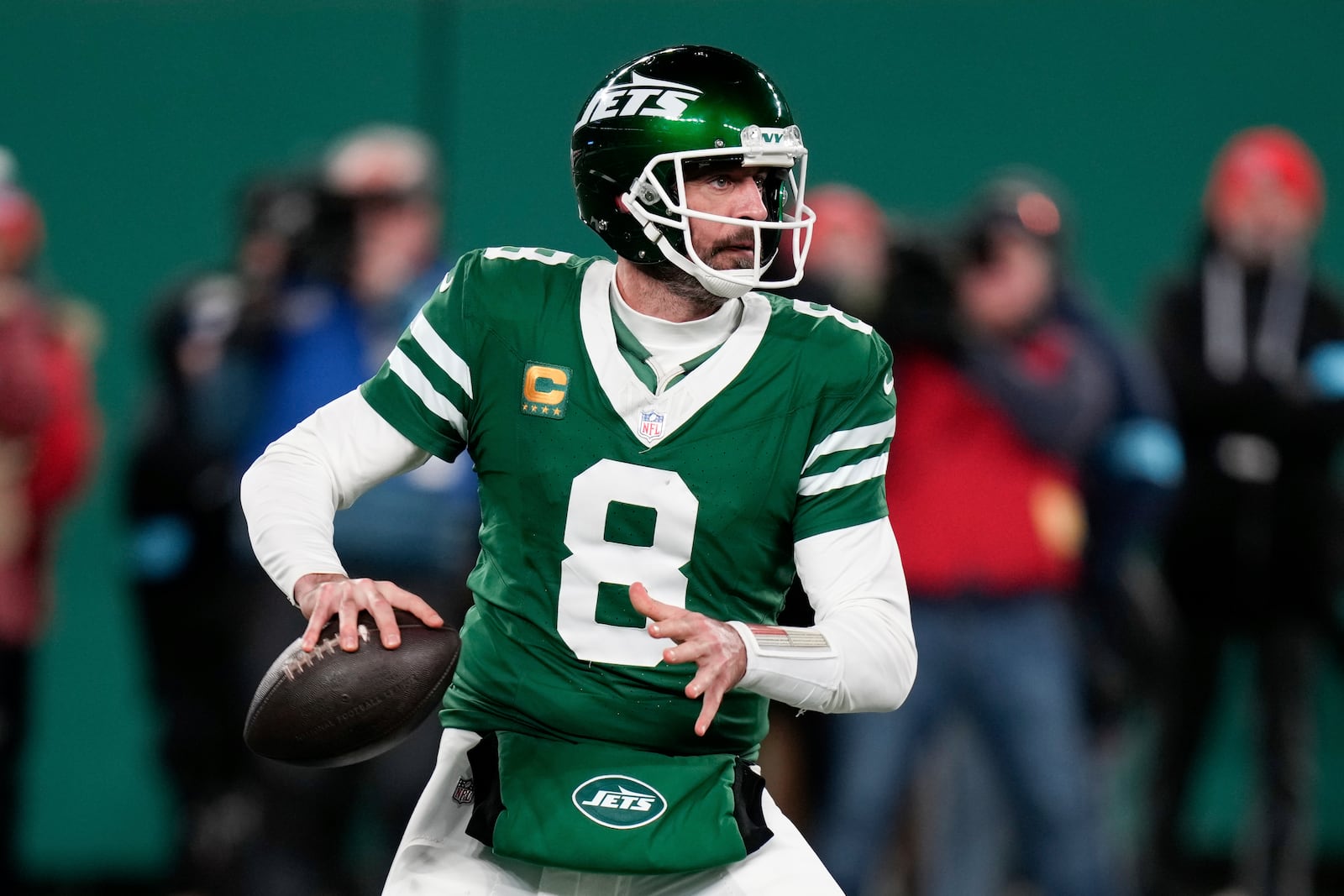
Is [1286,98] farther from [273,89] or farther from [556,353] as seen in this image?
[556,353]

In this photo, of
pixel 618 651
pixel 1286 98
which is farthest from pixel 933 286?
pixel 618 651

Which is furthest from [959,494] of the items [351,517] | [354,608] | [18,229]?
[18,229]

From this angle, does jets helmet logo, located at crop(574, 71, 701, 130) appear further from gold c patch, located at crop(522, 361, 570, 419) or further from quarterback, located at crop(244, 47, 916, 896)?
gold c patch, located at crop(522, 361, 570, 419)

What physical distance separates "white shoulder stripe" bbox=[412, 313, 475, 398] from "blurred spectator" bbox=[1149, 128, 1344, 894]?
3.21m

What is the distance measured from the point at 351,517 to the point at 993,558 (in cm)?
162

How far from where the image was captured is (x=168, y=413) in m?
5.11

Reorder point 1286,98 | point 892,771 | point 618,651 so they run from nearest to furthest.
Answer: point 618,651 → point 892,771 → point 1286,98

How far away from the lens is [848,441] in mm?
2240

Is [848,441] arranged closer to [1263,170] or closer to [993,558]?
[993,558]

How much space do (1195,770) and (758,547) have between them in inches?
126

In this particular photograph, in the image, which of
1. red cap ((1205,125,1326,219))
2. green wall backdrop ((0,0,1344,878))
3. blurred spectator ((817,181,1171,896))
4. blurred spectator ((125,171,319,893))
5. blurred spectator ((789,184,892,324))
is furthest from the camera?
green wall backdrop ((0,0,1344,878))

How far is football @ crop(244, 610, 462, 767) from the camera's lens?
6.71 feet

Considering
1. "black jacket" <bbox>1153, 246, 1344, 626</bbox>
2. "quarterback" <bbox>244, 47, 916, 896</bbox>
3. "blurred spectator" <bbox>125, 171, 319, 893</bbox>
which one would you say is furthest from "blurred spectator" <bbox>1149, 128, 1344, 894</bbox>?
"quarterback" <bbox>244, 47, 916, 896</bbox>

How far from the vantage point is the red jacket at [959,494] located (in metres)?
4.38
